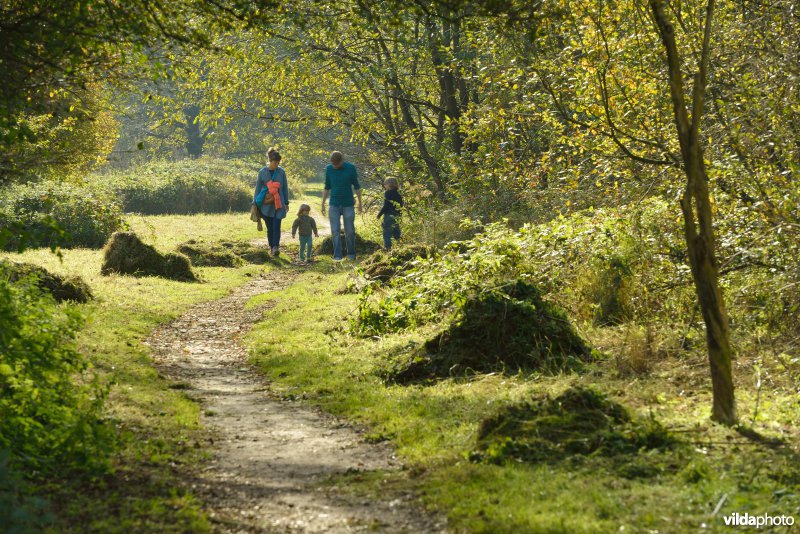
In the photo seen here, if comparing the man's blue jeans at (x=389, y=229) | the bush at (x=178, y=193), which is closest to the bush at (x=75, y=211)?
the man's blue jeans at (x=389, y=229)

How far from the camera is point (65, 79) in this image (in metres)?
9.45

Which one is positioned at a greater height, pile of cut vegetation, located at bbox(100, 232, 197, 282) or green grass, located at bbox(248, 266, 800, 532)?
pile of cut vegetation, located at bbox(100, 232, 197, 282)

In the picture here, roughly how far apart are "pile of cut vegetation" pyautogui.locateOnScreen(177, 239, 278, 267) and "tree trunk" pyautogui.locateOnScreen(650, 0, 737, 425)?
16.9 metres

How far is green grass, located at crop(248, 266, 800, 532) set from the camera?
18.3ft

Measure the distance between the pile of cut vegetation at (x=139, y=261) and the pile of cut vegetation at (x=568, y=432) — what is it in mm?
13576

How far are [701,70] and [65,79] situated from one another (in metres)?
6.21

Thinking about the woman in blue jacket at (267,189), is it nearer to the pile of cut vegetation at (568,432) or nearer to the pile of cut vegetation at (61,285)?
the pile of cut vegetation at (61,285)

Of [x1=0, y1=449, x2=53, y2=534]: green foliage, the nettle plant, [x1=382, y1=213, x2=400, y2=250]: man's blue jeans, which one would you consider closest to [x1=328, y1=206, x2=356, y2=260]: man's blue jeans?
[x1=382, y1=213, x2=400, y2=250]: man's blue jeans

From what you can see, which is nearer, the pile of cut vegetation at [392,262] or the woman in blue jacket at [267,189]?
the pile of cut vegetation at [392,262]

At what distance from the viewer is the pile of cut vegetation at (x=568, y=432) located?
680 centimetres

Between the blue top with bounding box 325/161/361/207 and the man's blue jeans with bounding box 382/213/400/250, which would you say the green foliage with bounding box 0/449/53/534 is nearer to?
the blue top with bounding box 325/161/361/207

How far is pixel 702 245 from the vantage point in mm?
7215

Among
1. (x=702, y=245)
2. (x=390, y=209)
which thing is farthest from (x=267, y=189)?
(x=702, y=245)

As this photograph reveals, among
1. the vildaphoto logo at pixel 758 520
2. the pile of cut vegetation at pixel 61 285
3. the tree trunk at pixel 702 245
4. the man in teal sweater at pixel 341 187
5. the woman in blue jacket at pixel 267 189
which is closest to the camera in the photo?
the vildaphoto logo at pixel 758 520
